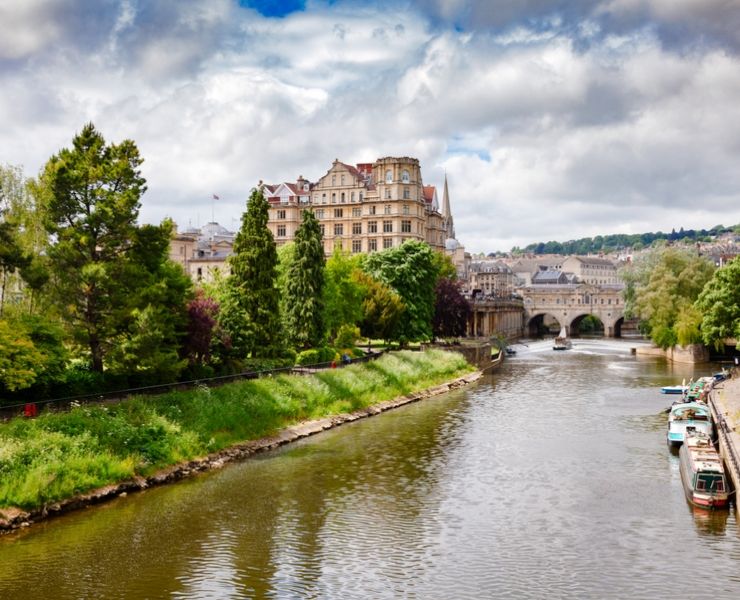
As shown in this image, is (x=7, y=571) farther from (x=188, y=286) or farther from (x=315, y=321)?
(x=315, y=321)

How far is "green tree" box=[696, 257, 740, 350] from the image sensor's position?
82.7m

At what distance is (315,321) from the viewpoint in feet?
216

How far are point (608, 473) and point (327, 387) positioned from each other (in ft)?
72.7

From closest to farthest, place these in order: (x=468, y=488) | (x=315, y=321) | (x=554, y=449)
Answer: (x=468, y=488), (x=554, y=449), (x=315, y=321)

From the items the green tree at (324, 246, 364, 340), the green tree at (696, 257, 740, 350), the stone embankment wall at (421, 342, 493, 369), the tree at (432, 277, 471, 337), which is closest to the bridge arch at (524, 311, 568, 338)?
the tree at (432, 277, 471, 337)

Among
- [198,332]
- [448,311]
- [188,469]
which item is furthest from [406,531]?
[448,311]

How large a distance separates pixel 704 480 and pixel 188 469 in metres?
22.5

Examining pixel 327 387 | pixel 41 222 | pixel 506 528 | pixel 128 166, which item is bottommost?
pixel 506 528

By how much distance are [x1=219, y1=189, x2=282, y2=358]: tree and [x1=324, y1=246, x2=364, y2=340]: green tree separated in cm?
1621

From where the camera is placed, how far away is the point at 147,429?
37938mm

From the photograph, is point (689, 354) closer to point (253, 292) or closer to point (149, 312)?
point (253, 292)

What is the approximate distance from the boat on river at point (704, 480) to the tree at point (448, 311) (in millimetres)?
65457

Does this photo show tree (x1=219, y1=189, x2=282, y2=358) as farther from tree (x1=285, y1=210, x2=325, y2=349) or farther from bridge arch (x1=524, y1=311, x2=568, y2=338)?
bridge arch (x1=524, y1=311, x2=568, y2=338)

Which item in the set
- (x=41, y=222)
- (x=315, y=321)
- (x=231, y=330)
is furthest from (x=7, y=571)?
(x=315, y=321)
